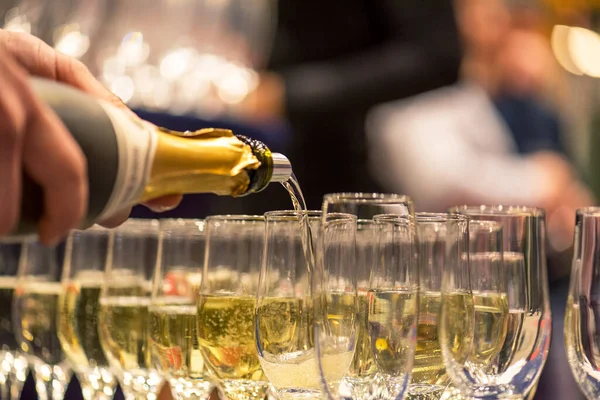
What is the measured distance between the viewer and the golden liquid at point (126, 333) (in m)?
1.16

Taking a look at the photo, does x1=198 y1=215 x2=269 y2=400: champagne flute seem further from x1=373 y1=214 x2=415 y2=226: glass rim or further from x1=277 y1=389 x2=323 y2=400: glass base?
x1=373 y1=214 x2=415 y2=226: glass rim

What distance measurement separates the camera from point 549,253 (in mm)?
3387

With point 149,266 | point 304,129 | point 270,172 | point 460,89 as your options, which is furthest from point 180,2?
point 460,89

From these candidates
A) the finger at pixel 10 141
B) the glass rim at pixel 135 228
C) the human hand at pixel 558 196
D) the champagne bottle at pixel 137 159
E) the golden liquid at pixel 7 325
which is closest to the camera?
the finger at pixel 10 141

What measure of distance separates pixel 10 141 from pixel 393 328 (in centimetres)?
42

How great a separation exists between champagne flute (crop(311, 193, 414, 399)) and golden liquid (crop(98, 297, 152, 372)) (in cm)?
38

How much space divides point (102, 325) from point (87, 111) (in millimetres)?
479

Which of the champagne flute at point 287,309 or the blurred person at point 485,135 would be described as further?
the blurred person at point 485,135

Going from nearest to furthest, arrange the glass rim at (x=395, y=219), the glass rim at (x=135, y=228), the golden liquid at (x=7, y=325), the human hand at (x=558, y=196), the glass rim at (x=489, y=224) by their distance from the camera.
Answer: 1. the glass rim at (x=395, y=219)
2. the glass rim at (x=489, y=224)
3. the glass rim at (x=135, y=228)
4. the golden liquid at (x=7, y=325)
5. the human hand at (x=558, y=196)

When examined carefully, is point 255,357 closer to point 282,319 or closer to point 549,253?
point 282,319

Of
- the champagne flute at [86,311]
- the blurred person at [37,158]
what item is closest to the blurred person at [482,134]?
the champagne flute at [86,311]

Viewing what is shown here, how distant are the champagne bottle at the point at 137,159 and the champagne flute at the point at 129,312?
1.08 feet

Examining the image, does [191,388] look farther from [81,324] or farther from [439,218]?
[439,218]

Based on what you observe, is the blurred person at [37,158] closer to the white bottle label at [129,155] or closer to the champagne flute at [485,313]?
the white bottle label at [129,155]
